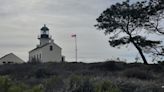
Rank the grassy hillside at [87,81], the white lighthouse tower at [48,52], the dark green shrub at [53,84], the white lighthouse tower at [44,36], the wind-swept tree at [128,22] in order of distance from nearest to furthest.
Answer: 1. the grassy hillside at [87,81]
2. the dark green shrub at [53,84]
3. the wind-swept tree at [128,22]
4. the white lighthouse tower at [48,52]
5. the white lighthouse tower at [44,36]

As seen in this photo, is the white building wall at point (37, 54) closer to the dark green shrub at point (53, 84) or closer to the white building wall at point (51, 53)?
the white building wall at point (51, 53)

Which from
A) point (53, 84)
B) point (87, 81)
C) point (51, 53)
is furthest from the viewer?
point (51, 53)

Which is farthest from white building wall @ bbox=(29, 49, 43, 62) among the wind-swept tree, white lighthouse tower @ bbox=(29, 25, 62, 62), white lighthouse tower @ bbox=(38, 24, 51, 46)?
the wind-swept tree

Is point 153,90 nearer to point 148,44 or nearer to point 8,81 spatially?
point 8,81

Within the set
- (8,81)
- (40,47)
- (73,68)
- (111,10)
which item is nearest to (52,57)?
(40,47)

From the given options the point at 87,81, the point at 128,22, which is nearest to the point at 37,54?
the point at 128,22

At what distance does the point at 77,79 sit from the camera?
1273 centimetres

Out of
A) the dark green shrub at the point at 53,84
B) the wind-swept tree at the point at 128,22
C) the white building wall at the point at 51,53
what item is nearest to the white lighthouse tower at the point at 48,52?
the white building wall at the point at 51,53

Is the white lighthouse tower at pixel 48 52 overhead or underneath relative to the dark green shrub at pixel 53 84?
overhead

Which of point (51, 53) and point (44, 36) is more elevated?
point (44, 36)

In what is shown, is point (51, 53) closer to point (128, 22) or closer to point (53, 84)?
point (128, 22)

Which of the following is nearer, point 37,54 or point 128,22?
point 128,22

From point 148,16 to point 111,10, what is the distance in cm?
510

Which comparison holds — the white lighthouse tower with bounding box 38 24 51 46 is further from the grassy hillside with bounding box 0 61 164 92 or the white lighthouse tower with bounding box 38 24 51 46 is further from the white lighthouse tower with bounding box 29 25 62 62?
the grassy hillside with bounding box 0 61 164 92
